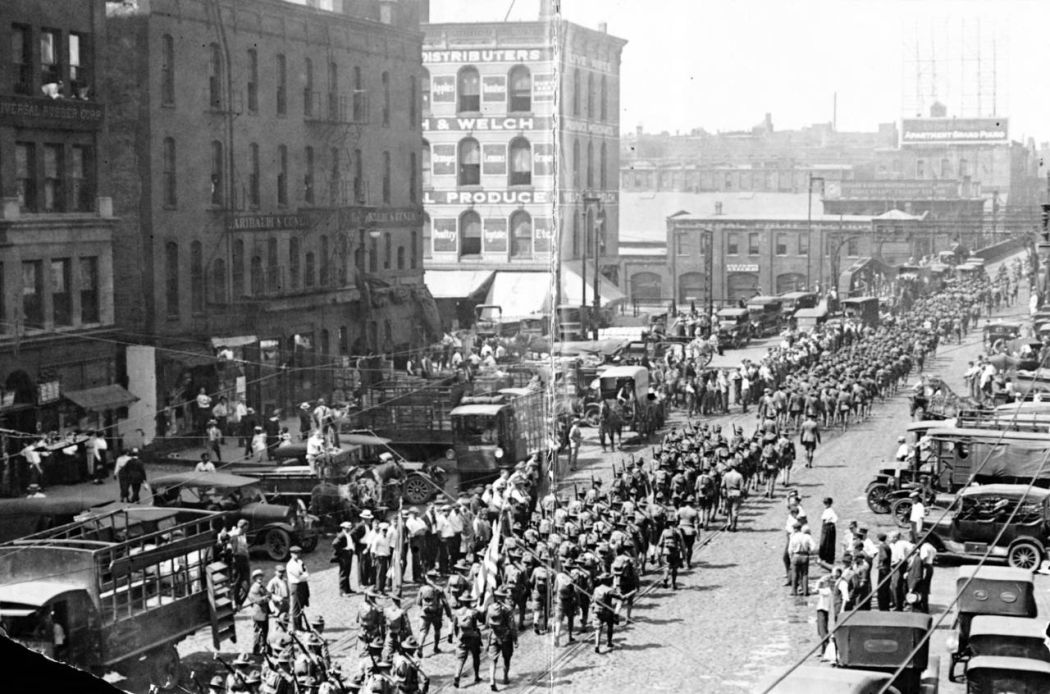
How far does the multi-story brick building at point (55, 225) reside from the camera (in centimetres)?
1511

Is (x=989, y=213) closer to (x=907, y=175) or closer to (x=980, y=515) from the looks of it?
(x=907, y=175)

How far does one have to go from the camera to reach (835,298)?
52.5 meters

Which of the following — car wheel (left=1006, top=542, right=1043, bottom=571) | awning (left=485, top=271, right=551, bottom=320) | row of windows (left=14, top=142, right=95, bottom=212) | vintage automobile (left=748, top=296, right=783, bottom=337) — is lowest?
car wheel (left=1006, top=542, right=1043, bottom=571)

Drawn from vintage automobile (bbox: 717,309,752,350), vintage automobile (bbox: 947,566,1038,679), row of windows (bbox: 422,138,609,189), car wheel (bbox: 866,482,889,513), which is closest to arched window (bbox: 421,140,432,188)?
row of windows (bbox: 422,138,609,189)

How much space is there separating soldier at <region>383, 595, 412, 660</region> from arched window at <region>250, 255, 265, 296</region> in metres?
5.18

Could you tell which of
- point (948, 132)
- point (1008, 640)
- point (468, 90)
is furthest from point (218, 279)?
point (948, 132)

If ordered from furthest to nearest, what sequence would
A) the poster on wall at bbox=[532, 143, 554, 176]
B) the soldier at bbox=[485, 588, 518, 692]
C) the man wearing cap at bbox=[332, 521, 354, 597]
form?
the poster on wall at bbox=[532, 143, 554, 176] → the man wearing cap at bbox=[332, 521, 354, 597] → the soldier at bbox=[485, 588, 518, 692]

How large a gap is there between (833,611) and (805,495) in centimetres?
991

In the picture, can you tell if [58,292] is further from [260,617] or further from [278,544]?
[278,544]

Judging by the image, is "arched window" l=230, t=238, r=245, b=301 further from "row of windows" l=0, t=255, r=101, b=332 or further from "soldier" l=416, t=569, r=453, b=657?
"soldier" l=416, t=569, r=453, b=657

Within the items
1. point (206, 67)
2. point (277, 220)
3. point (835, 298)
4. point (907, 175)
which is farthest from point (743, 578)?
point (907, 175)

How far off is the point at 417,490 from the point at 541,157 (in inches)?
258

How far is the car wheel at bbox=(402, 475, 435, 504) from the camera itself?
83.9ft

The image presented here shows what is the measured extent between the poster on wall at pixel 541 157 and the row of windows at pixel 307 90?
2.63 meters
